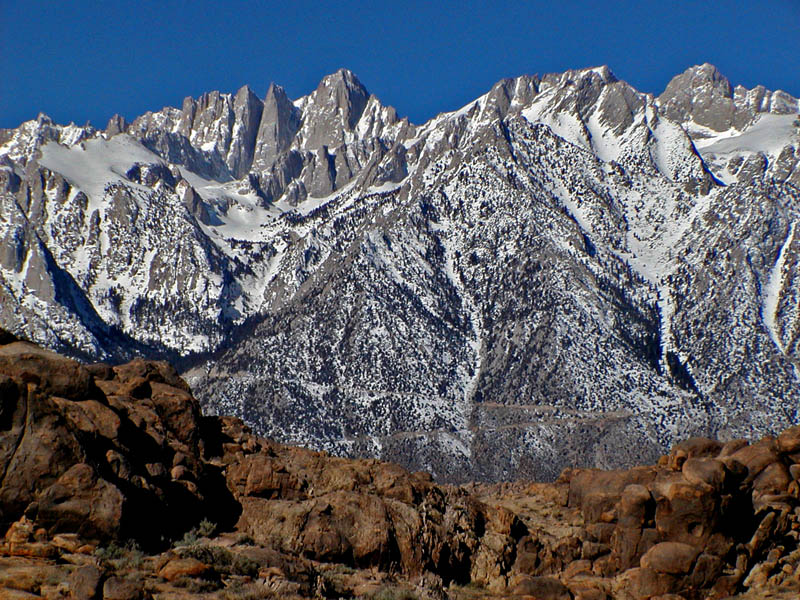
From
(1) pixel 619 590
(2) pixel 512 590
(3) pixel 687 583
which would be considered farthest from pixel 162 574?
(3) pixel 687 583

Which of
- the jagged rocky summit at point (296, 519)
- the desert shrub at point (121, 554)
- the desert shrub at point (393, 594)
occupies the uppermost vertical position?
the jagged rocky summit at point (296, 519)

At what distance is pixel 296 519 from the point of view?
39344mm

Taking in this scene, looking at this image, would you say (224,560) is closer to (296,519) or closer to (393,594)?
(393,594)

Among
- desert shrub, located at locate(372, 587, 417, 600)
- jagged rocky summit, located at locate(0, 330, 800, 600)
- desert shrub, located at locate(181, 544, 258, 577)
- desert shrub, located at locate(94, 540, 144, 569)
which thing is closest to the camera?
desert shrub, located at locate(94, 540, 144, 569)

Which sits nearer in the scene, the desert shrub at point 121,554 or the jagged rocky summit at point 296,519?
the desert shrub at point 121,554

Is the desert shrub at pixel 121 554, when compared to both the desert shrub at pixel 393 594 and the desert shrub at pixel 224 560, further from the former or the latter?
the desert shrub at pixel 393 594

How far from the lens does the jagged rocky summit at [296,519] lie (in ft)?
107

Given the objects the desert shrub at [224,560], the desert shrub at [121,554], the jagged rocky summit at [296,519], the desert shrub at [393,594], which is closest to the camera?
the desert shrub at [121,554]

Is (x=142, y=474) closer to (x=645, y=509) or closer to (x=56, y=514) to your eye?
A: (x=56, y=514)

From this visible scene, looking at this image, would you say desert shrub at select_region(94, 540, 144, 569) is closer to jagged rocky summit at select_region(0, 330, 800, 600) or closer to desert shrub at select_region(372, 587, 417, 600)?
jagged rocky summit at select_region(0, 330, 800, 600)

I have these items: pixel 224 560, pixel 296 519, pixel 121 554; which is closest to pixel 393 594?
pixel 224 560

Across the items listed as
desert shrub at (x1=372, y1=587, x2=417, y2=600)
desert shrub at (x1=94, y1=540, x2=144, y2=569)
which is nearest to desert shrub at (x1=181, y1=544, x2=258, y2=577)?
desert shrub at (x1=94, y1=540, x2=144, y2=569)

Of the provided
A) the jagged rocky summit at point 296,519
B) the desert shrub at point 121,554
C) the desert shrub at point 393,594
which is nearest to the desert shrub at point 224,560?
the jagged rocky summit at point 296,519

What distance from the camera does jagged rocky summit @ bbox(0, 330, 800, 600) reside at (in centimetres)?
3262
